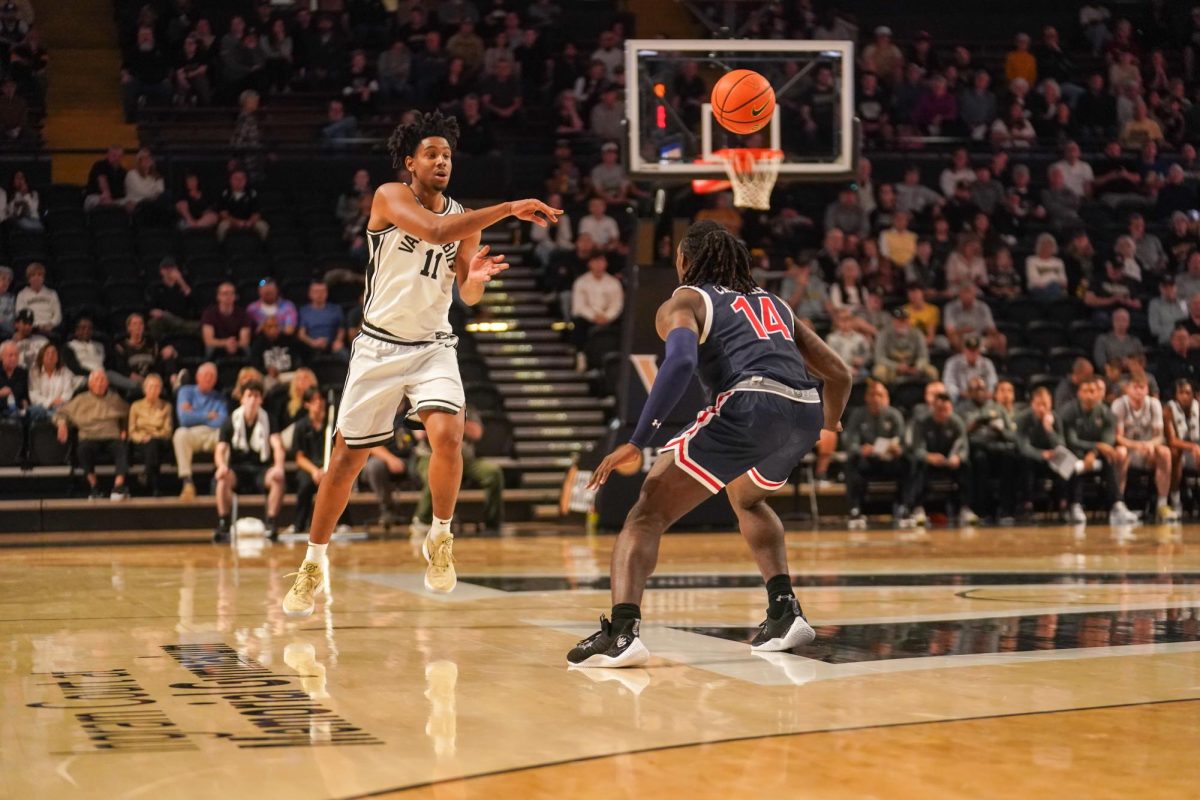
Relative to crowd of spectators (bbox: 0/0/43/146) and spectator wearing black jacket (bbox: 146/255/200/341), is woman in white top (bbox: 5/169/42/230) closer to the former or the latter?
spectator wearing black jacket (bbox: 146/255/200/341)

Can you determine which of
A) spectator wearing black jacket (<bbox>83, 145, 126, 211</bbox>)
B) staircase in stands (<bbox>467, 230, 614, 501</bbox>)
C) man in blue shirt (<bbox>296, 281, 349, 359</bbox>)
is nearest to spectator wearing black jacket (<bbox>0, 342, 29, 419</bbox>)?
man in blue shirt (<bbox>296, 281, 349, 359</bbox>)

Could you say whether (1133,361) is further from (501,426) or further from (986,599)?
(986,599)

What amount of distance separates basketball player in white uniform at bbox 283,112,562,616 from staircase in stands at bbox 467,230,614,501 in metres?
7.65

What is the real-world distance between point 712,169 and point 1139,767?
933 centimetres

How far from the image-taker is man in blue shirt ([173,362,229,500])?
1338cm

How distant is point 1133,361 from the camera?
15.3 meters

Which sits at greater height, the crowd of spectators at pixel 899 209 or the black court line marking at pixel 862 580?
the crowd of spectators at pixel 899 209

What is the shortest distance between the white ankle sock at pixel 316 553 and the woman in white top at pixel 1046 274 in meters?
12.2

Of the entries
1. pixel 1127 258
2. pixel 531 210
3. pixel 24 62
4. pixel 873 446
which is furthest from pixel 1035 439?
pixel 24 62

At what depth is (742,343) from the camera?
5340mm

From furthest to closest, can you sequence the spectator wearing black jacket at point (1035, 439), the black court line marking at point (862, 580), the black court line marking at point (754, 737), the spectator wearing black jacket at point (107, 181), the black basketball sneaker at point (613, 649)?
the spectator wearing black jacket at point (107, 181) < the spectator wearing black jacket at point (1035, 439) < the black court line marking at point (862, 580) < the black basketball sneaker at point (613, 649) < the black court line marking at point (754, 737)

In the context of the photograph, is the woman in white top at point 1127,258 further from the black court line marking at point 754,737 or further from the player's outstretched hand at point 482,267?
the black court line marking at point 754,737

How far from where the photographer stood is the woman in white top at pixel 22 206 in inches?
608

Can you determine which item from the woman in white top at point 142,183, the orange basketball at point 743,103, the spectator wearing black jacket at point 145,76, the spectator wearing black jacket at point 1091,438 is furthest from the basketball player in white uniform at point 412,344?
the spectator wearing black jacket at point 145,76
